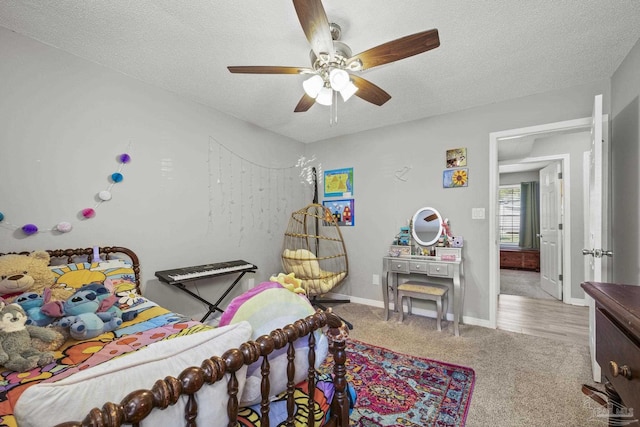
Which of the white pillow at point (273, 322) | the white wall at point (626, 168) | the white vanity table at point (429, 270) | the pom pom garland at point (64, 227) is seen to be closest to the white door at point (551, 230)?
the white wall at point (626, 168)

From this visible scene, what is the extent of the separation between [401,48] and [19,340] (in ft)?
7.89

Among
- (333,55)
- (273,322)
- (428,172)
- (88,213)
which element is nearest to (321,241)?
(428,172)

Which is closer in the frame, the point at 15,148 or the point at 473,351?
the point at 15,148

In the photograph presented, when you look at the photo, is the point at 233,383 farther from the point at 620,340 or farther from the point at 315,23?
Answer: the point at 315,23

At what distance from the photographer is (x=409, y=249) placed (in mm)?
3359

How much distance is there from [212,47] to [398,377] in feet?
9.19

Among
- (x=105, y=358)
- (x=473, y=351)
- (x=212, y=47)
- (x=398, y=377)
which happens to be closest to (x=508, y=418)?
(x=398, y=377)

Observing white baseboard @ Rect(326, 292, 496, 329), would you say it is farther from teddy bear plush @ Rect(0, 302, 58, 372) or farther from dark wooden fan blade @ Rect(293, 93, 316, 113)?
teddy bear plush @ Rect(0, 302, 58, 372)

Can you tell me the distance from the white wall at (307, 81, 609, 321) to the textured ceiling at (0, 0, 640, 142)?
0.74ft

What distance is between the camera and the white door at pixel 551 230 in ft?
13.1

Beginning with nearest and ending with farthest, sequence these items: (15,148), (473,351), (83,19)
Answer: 1. (83,19)
2. (15,148)
3. (473,351)

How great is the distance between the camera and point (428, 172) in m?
3.40

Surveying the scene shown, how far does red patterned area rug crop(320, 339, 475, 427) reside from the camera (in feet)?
5.39

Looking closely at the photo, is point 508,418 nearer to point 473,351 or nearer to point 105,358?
point 473,351
